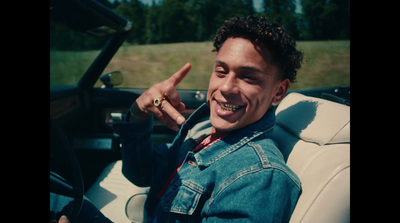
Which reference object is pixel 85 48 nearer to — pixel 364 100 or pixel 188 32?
pixel 364 100

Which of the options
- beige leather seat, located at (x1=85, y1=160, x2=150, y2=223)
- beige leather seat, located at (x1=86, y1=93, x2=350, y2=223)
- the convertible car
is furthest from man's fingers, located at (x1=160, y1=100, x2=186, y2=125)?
beige leather seat, located at (x1=85, y1=160, x2=150, y2=223)

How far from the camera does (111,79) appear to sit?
2803 millimetres

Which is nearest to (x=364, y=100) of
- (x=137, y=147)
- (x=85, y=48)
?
(x=137, y=147)

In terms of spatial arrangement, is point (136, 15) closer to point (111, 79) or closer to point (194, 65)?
point (194, 65)

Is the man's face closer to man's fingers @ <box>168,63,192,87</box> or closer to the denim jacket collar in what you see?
the denim jacket collar

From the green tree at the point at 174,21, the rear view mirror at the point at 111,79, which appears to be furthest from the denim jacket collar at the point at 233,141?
the green tree at the point at 174,21

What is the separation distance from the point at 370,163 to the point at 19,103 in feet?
3.48

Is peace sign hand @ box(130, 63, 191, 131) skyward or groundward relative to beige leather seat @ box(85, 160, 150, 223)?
skyward

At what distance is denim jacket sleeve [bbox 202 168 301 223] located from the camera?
3.33 feet

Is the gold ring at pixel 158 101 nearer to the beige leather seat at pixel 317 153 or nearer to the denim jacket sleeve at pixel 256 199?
the denim jacket sleeve at pixel 256 199

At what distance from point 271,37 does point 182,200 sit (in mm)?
910

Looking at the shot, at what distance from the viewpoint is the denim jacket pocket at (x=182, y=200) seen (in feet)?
3.95

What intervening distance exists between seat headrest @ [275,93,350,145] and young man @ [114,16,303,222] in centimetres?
19

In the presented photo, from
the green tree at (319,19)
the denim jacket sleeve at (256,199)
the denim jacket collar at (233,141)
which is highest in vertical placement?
the green tree at (319,19)
